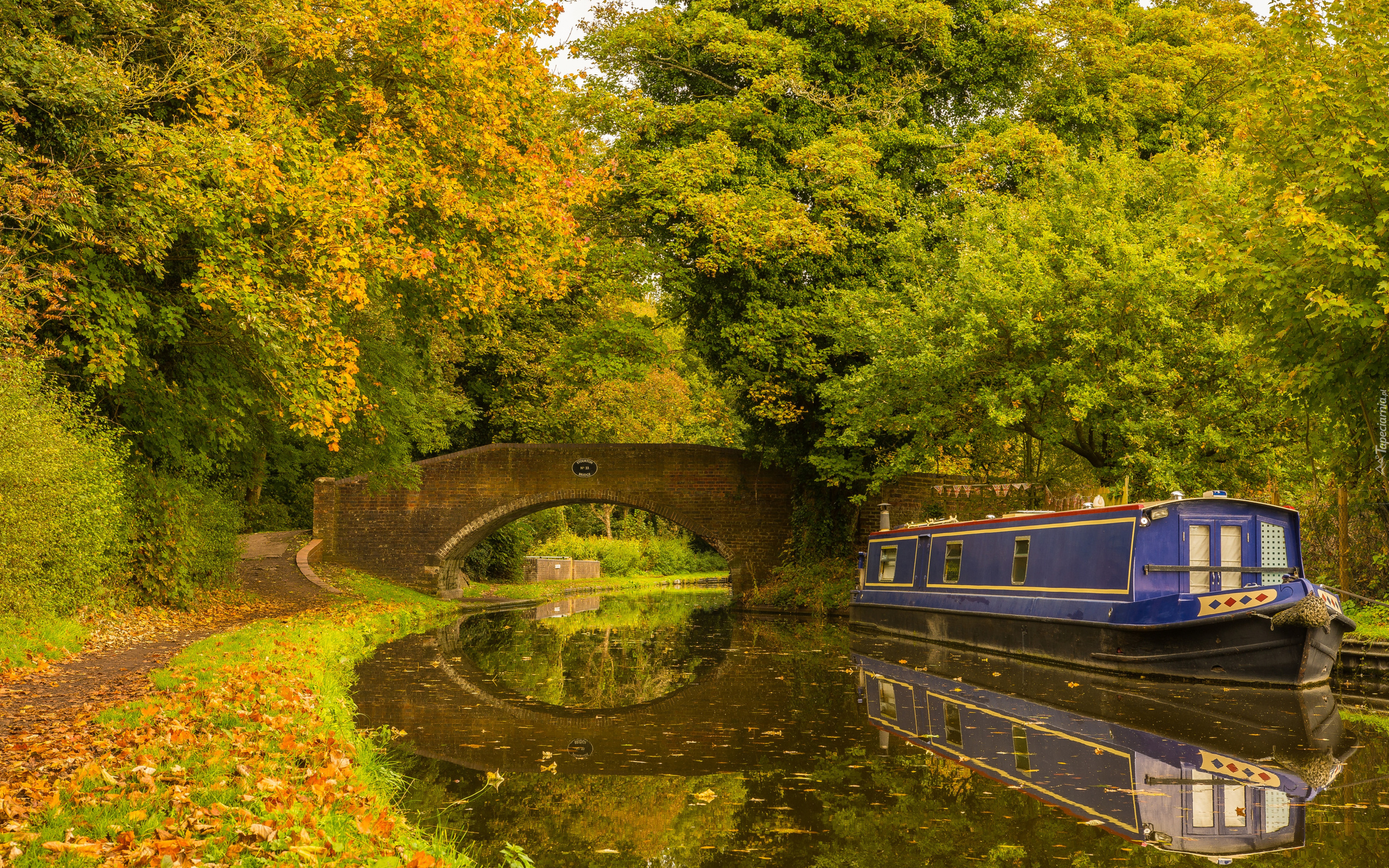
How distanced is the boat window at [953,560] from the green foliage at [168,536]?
35.1 ft

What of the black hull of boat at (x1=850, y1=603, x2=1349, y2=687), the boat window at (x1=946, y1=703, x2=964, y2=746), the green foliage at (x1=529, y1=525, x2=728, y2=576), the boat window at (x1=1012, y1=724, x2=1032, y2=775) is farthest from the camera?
the green foliage at (x1=529, y1=525, x2=728, y2=576)

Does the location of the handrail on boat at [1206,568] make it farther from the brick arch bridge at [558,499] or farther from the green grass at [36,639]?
the brick arch bridge at [558,499]

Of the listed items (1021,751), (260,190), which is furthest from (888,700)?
(260,190)

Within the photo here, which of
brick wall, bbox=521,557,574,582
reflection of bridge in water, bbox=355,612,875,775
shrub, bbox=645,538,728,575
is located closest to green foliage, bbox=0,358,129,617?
reflection of bridge in water, bbox=355,612,875,775

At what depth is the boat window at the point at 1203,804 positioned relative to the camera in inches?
224

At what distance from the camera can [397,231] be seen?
41.1 feet

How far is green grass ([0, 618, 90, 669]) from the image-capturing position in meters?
8.51

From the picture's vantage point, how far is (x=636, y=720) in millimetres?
9156

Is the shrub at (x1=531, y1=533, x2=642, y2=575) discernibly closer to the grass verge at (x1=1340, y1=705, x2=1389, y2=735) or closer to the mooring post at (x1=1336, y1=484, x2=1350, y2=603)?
the mooring post at (x1=1336, y1=484, x2=1350, y2=603)

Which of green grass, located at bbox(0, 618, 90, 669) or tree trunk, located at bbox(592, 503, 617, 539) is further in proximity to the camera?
tree trunk, located at bbox(592, 503, 617, 539)

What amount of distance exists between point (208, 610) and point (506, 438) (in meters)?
13.9

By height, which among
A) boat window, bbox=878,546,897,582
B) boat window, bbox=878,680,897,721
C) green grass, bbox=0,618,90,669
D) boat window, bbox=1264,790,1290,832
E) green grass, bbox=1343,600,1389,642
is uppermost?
boat window, bbox=878,546,897,582

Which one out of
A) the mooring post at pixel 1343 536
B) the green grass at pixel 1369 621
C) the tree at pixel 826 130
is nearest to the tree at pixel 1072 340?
the tree at pixel 826 130

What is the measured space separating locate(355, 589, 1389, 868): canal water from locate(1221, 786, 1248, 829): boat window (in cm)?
3
